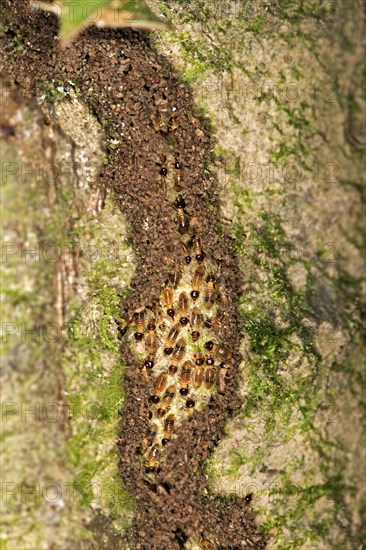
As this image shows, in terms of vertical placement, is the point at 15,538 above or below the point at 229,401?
below

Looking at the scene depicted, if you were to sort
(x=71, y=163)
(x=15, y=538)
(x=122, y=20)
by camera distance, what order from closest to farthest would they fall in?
(x=122, y=20) → (x=71, y=163) → (x=15, y=538)

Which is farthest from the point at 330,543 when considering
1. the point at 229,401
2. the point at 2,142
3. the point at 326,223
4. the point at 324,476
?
the point at 2,142

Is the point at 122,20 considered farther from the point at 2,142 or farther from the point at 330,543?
the point at 330,543

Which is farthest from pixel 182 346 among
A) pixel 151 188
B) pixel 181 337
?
pixel 151 188

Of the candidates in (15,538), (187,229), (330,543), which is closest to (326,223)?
(187,229)

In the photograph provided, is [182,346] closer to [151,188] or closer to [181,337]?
[181,337]

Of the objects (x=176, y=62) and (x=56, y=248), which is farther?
(x=56, y=248)

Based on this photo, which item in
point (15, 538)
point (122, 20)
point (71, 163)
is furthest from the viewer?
point (15, 538)

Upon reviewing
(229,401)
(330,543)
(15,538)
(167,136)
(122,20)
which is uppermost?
(122,20)
